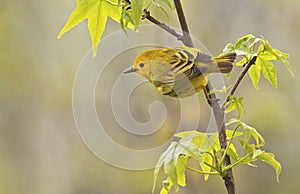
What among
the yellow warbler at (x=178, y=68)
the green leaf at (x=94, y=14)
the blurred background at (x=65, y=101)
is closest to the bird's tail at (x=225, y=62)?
the yellow warbler at (x=178, y=68)

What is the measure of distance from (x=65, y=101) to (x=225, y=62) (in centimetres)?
95

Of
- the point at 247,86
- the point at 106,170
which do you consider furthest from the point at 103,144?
the point at 247,86

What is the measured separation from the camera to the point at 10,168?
1264 millimetres

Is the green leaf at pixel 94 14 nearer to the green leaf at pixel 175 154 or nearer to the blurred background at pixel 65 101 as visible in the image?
the green leaf at pixel 175 154

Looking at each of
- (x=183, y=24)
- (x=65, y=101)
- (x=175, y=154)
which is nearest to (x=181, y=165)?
(x=175, y=154)

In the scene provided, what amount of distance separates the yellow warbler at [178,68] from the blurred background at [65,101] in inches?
34.7

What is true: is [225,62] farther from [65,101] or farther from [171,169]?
[65,101]

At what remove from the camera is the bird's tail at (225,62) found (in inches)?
15.9

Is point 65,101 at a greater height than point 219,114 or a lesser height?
lesser

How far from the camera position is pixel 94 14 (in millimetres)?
442

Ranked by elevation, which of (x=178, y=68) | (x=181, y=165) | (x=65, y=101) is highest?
(x=178, y=68)

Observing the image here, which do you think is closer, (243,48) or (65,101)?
(243,48)

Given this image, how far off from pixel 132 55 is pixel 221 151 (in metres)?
0.91

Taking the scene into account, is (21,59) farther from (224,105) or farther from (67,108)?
(224,105)
